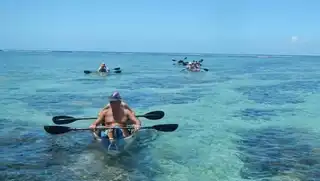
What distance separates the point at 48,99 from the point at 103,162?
15.1 metres

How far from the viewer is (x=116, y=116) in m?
13.9

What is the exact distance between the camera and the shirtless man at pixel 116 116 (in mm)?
13531

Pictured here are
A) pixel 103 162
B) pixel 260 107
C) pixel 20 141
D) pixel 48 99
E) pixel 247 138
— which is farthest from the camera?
pixel 48 99

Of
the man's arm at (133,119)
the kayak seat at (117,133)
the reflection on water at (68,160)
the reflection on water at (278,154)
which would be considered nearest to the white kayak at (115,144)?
the kayak seat at (117,133)

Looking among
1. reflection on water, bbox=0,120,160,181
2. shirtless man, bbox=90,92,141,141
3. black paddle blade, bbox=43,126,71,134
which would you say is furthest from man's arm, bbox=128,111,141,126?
black paddle blade, bbox=43,126,71,134

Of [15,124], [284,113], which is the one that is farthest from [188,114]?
[15,124]

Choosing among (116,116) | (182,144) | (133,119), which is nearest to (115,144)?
(116,116)

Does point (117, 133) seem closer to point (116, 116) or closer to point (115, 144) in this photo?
point (115, 144)

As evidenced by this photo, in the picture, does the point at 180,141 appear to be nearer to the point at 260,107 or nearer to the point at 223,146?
the point at 223,146

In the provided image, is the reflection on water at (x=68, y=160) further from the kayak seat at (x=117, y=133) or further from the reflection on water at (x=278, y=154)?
the reflection on water at (x=278, y=154)

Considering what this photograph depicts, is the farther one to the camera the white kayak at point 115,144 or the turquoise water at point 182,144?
the white kayak at point 115,144

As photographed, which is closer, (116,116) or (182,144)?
(116,116)

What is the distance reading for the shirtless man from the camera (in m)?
13.5

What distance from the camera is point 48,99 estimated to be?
2642cm
